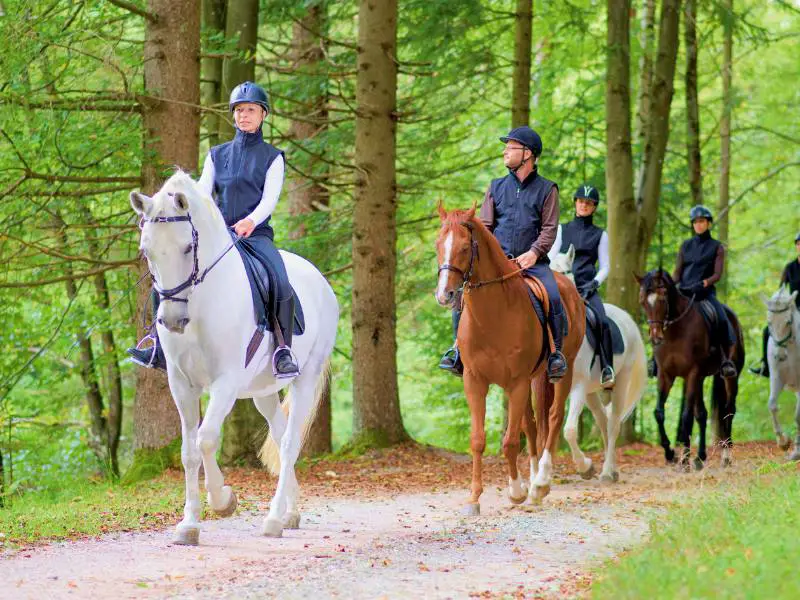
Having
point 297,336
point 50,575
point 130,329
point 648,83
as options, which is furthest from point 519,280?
point 648,83

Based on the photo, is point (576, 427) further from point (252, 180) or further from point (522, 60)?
point (522, 60)

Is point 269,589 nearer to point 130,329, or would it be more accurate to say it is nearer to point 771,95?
point 130,329

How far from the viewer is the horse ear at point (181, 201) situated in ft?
23.7

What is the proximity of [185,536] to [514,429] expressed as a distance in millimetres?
3401

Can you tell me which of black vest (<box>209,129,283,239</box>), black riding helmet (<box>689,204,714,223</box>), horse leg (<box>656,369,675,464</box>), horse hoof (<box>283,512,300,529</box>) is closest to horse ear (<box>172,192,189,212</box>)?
black vest (<box>209,129,283,239</box>)

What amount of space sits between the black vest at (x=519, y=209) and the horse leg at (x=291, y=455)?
8.07ft

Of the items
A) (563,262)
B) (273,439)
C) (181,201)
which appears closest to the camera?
(181,201)

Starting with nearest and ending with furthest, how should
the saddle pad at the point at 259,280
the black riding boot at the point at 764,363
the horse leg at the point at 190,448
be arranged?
1. the horse leg at the point at 190,448
2. the saddle pad at the point at 259,280
3. the black riding boot at the point at 764,363

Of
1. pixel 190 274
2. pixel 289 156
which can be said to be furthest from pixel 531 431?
pixel 289 156

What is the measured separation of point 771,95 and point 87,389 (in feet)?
56.8

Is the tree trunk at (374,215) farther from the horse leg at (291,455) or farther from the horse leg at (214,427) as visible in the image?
the horse leg at (214,427)

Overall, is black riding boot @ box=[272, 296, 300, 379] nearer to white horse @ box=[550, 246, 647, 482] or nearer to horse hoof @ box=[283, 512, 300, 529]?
horse hoof @ box=[283, 512, 300, 529]

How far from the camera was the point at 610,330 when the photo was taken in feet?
44.0

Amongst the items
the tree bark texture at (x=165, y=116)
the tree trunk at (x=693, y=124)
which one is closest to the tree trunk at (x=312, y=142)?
the tree bark texture at (x=165, y=116)
